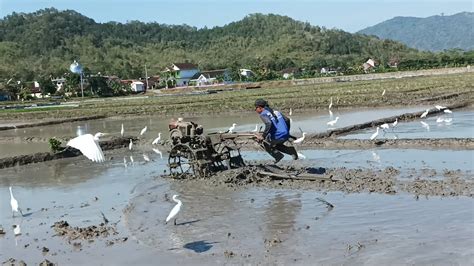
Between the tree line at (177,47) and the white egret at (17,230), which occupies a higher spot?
the tree line at (177,47)

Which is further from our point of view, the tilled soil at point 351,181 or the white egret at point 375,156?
the white egret at point 375,156

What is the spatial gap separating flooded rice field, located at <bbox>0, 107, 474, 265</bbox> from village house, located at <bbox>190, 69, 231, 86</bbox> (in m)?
81.8

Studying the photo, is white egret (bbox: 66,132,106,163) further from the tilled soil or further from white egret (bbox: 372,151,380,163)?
white egret (bbox: 372,151,380,163)

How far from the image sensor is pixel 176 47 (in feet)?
546

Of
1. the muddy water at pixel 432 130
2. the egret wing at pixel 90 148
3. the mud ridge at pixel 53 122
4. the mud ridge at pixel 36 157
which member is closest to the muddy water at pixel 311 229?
the egret wing at pixel 90 148

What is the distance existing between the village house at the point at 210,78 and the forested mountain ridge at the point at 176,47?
13.9 meters

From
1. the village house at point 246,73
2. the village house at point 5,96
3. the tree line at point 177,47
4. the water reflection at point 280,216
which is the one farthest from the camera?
the tree line at point 177,47

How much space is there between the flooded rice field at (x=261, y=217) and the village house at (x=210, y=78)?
81.8 metres

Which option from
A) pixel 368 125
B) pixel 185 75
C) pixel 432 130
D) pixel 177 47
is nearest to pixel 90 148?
pixel 432 130

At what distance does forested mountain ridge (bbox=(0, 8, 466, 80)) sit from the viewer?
125m

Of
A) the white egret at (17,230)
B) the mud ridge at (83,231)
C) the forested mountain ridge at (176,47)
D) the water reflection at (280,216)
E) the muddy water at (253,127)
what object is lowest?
the muddy water at (253,127)

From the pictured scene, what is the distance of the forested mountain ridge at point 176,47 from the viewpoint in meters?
125

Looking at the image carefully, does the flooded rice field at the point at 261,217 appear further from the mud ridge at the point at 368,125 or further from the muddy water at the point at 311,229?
the mud ridge at the point at 368,125

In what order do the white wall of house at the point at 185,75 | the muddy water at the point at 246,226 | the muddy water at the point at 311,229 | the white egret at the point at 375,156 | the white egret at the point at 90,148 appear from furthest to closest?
1. the white wall of house at the point at 185,75
2. the white egret at the point at 375,156
3. the white egret at the point at 90,148
4. the muddy water at the point at 246,226
5. the muddy water at the point at 311,229
